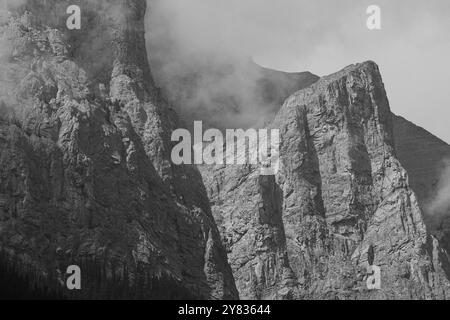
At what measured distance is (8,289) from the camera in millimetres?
195625
